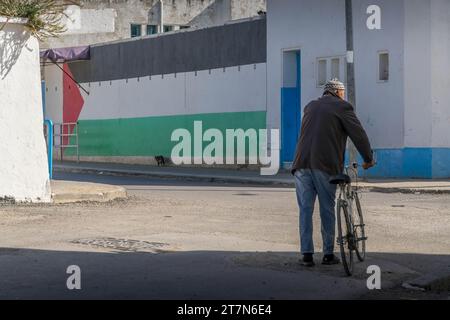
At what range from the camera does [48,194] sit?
16344mm

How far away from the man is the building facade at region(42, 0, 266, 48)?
3312 centimetres

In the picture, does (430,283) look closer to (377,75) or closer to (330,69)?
(377,75)

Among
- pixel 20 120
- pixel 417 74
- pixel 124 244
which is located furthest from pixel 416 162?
pixel 124 244

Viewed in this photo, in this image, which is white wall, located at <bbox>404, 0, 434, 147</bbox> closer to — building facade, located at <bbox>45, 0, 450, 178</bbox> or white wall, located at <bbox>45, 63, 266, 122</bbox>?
building facade, located at <bbox>45, 0, 450, 178</bbox>

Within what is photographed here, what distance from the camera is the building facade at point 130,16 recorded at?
42906 mm

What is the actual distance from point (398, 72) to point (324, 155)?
52.5ft

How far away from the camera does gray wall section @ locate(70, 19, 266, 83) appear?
98.4 ft

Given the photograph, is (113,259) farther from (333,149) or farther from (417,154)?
(417,154)

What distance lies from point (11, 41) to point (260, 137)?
14.6 m

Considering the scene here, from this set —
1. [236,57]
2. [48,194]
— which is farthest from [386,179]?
[48,194]

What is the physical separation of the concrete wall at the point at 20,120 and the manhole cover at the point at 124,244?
4.46 meters

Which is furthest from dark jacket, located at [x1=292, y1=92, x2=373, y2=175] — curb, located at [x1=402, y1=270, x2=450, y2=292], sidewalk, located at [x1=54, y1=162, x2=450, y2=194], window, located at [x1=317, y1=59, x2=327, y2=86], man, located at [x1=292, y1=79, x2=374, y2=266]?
window, located at [x1=317, y1=59, x2=327, y2=86]

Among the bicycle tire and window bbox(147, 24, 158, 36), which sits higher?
window bbox(147, 24, 158, 36)

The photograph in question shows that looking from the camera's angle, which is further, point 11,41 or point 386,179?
point 386,179
